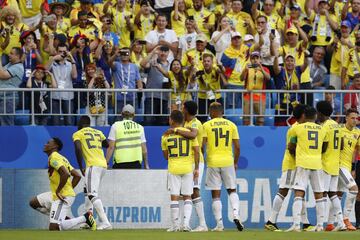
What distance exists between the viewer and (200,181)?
25891 mm

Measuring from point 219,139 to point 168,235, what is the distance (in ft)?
8.72

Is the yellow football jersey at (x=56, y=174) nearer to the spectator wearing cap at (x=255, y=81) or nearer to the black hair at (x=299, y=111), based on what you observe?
the black hair at (x=299, y=111)

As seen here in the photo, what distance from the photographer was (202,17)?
31250 mm

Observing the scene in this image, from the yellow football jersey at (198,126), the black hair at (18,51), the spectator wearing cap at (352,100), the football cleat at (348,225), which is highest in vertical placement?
the black hair at (18,51)

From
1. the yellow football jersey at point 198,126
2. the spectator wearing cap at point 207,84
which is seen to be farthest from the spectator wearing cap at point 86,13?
the yellow football jersey at point 198,126

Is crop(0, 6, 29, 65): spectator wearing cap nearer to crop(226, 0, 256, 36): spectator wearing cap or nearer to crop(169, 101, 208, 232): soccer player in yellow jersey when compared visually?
crop(226, 0, 256, 36): spectator wearing cap

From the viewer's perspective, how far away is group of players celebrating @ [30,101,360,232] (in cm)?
2430

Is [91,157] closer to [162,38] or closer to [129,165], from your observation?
[129,165]

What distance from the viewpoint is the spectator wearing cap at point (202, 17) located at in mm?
31047

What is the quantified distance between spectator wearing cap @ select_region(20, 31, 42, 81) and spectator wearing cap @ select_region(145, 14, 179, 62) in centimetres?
272

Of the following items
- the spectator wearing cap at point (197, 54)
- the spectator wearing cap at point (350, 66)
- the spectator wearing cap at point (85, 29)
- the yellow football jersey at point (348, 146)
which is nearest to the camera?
the yellow football jersey at point (348, 146)

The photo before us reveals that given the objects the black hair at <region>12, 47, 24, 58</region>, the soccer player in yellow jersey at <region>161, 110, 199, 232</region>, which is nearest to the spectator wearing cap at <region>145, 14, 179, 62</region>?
the black hair at <region>12, 47, 24, 58</region>

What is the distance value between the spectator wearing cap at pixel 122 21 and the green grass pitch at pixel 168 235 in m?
7.23

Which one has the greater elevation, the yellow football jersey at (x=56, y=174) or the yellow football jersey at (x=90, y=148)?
the yellow football jersey at (x=90, y=148)
